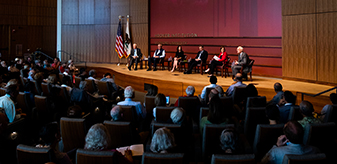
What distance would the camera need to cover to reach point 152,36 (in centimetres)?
1314

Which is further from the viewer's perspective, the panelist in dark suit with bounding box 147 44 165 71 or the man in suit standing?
the panelist in dark suit with bounding box 147 44 165 71

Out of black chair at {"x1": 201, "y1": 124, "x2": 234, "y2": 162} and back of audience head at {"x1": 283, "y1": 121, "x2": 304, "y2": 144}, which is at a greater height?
back of audience head at {"x1": 283, "y1": 121, "x2": 304, "y2": 144}

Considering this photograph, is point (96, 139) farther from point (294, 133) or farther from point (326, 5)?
point (326, 5)

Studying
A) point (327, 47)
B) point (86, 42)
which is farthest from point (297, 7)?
point (86, 42)

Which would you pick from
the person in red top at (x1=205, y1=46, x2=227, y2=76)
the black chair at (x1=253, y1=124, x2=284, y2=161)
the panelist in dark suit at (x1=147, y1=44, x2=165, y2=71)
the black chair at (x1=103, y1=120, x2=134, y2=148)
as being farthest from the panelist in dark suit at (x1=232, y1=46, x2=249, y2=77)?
the black chair at (x1=103, y1=120, x2=134, y2=148)

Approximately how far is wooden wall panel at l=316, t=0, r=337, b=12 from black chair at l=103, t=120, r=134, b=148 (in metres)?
6.75

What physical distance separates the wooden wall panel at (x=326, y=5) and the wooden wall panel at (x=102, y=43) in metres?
9.70

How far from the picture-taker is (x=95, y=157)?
2.16 metres

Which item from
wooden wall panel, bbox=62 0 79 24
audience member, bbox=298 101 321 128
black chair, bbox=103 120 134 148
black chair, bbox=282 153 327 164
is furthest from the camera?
wooden wall panel, bbox=62 0 79 24

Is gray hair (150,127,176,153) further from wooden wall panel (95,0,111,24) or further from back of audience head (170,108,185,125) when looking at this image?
wooden wall panel (95,0,111,24)

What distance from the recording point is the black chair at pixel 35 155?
221cm

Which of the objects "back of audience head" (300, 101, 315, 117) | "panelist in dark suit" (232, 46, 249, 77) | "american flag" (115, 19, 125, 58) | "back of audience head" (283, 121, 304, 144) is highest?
"american flag" (115, 19, 125, 58)

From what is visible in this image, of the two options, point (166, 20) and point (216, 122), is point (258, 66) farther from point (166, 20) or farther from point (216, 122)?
point (216, 122)

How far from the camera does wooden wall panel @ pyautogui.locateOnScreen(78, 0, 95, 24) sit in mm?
14883
